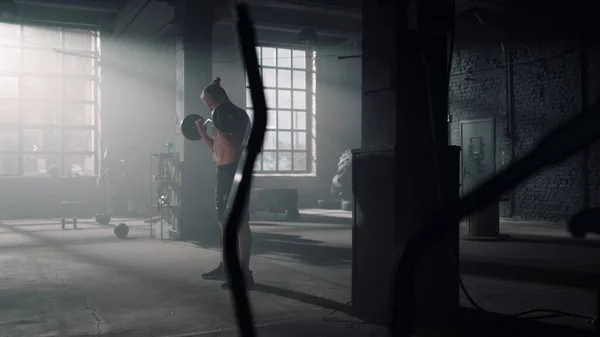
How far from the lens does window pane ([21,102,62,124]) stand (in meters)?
→ 14.1

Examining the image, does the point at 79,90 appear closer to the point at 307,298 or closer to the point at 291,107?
the point at 291,107

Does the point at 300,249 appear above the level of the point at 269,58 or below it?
below

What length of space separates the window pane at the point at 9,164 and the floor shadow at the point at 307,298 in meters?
11.2

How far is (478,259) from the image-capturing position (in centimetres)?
620

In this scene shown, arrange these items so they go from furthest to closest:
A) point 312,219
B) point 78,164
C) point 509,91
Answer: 1. point 78,164
2. point 312,219
3. point 509,91

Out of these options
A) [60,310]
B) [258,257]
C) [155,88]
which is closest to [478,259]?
[258,257]

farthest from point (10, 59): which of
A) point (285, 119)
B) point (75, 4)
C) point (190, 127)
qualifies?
point (190, 127)

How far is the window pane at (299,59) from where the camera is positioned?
17562 millimetres

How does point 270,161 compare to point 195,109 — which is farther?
point 270,161

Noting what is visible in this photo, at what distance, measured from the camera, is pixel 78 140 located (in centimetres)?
1470

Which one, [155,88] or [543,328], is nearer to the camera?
[543,328]

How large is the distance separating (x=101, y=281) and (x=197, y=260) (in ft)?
4.47

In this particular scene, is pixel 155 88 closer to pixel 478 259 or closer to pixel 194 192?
pixel 194 192

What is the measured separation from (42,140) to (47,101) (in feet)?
3.19
